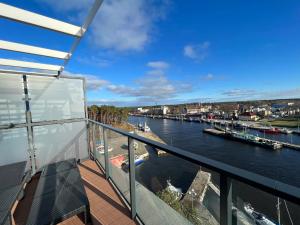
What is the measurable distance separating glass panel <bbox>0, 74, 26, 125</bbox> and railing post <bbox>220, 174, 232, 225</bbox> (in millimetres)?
3390

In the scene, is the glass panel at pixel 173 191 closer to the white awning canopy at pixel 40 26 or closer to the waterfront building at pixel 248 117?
the white awning canopy at pixel 40 26

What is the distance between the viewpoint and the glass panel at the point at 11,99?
2857mm

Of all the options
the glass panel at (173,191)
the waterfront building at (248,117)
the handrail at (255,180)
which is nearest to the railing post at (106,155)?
the glass panel at (173,191)

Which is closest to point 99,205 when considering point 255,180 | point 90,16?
point 255,180

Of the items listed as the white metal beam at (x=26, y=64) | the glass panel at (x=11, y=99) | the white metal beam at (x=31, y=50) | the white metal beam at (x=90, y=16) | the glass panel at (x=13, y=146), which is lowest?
the glass panel at (x=13, y=146)

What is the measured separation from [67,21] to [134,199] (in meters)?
2.02

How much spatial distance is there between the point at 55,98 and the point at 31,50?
3.76ft

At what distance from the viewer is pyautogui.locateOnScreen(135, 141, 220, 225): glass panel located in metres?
1.36

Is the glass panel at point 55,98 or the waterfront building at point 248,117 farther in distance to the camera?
the waterfront building at point 248,117

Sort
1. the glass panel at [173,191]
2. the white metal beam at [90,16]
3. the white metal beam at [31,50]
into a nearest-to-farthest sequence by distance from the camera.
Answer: the glass panel at [173,191] < the white metal beam at [90,16] < the white metal beam at [31,50]

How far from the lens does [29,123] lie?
121 inches

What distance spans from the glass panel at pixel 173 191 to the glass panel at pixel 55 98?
1656 mm

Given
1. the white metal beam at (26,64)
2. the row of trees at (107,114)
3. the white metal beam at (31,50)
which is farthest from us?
the row of trees at (107,114)

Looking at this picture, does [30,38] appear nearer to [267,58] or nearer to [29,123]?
[29,123]
